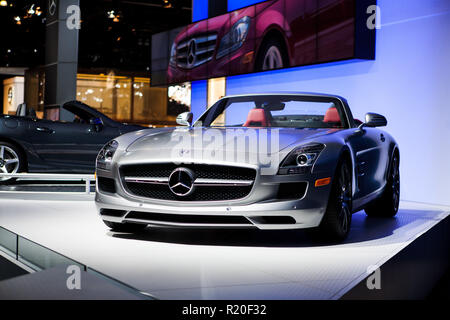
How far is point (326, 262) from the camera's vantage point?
4004mm

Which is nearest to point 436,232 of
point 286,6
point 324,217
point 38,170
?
point 324,217

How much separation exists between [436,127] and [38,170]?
601 cm

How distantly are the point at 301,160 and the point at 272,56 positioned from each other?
374 inches

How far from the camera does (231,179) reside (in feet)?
14.5

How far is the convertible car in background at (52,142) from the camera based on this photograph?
927cm

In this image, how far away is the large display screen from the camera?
11.1 m

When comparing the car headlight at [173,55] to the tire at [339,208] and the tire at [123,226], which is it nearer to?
the tire at [123,226]

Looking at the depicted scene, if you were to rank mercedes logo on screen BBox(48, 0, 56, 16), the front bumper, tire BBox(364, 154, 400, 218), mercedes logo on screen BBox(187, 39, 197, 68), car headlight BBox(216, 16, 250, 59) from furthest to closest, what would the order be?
mercedes logo on screen BBox(48, 0, 56, 16) < mercedes logo on screen BBox(187, 39, 197, 68) < car headlight BBox(216, 16, 250, 59) < tire BBox(364, 154, 400, 218) < the front bumper

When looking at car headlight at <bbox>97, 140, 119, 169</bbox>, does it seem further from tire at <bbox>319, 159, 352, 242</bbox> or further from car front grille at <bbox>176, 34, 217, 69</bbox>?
car front grille at <bbox>176, 34, 217, 69</bbox>

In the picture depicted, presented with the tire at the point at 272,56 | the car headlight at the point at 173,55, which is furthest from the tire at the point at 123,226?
the car headlight at the point at 173,55

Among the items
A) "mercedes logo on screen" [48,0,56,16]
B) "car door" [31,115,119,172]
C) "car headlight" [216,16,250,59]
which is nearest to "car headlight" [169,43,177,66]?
"car headlight" [216,16,250,59]

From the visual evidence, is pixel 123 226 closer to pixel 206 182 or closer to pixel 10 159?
pixel 206 182

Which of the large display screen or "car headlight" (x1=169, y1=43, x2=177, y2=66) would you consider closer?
the large display screen
